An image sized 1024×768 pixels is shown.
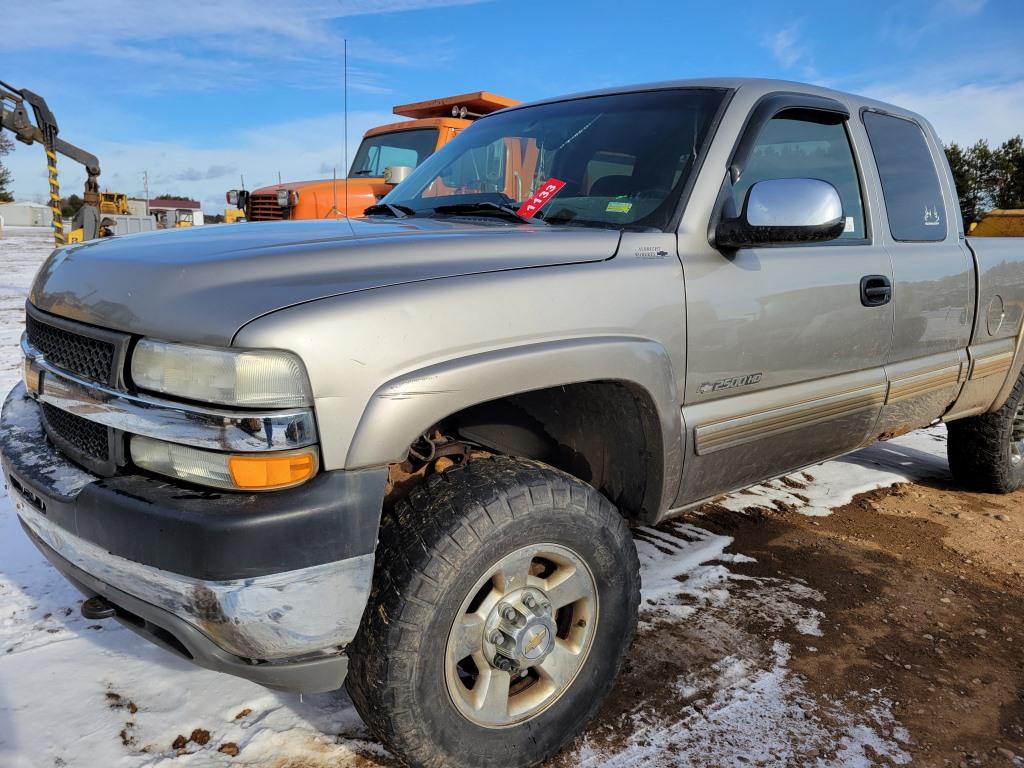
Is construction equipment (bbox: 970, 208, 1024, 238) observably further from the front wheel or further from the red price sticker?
the front wheel

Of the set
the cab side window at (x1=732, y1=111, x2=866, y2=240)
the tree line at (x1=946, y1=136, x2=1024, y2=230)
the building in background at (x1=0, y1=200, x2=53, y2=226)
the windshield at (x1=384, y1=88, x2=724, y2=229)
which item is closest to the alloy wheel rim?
the windshield at (x1=384, y1=88, x2=724, y2=229)

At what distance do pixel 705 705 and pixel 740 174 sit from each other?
170cm

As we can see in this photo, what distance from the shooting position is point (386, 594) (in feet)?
5.85

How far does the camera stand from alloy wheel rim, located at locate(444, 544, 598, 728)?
1.93 metres

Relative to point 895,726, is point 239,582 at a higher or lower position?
higher

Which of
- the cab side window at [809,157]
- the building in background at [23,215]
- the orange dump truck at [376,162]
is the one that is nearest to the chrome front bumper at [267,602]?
the cab side window at [809,157]

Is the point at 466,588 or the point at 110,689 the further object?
the point at 110,689

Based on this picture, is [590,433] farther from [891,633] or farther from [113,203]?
[113,203]

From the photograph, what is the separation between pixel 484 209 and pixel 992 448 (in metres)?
3.30

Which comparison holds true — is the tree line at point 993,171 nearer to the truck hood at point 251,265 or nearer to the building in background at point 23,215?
the truck hood at point 251,265

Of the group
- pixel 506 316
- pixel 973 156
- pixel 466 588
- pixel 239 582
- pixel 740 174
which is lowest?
pixel 466 588

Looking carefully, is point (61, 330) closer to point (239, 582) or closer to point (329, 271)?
point (329, 271)

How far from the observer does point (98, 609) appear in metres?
1.82

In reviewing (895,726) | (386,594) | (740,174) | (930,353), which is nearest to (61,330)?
(386,594)
